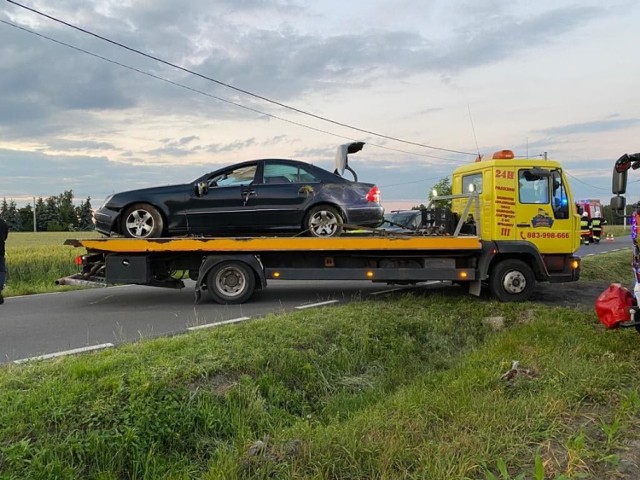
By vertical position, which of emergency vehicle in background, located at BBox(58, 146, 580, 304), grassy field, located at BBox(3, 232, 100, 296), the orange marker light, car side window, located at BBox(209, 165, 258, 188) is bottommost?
grassy field, located at BBox(3, 232, 100, 296)

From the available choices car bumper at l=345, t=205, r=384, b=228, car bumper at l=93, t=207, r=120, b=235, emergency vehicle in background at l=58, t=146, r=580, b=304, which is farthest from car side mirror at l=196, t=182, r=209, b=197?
car bumper at l=345, t=205, r=384, b=228

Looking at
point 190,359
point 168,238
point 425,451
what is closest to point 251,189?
point 168,238

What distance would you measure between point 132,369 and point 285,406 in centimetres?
138

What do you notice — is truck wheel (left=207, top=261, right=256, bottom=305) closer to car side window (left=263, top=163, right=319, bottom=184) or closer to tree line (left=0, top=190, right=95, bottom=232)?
car side window (left=263, top=163, right=319, bottom=184)

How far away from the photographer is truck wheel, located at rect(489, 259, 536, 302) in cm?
912

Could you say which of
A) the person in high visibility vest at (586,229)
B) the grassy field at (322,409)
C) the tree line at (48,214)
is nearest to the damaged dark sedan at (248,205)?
the grassy field at (322,409)

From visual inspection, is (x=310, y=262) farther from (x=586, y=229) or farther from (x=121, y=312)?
(x=586, y=229)

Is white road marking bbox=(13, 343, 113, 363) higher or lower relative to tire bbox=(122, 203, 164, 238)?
lower

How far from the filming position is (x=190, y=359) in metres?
5.02

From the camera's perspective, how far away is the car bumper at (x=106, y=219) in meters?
8.85

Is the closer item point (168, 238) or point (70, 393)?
point (70, 393)

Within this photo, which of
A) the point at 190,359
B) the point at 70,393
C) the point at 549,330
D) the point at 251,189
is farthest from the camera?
the point at 251,189

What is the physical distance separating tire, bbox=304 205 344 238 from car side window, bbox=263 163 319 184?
53cm

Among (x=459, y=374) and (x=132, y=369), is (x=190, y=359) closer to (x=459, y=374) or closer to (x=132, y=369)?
(x=132, y=369)
